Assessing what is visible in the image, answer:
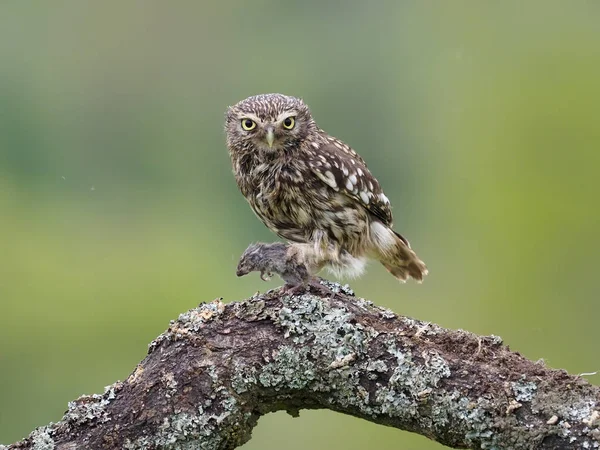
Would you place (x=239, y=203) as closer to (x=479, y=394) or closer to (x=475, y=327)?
(x=475, y=327)

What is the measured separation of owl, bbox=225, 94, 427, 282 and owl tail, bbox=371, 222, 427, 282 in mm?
55

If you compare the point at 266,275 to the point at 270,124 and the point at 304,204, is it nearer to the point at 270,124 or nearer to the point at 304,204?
the point at 304,204

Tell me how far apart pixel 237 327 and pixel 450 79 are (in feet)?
15.7

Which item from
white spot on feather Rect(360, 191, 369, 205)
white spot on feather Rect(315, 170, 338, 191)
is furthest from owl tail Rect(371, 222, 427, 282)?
white spot on feather Rect(315, 170, 338, 191)

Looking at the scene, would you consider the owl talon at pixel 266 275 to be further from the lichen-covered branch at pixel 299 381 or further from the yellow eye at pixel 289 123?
the yellow eye at pixel 289 123

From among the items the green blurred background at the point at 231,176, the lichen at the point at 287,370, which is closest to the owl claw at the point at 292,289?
the lichen at the point at 287,370

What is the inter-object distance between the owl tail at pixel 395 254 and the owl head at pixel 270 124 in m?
0.49

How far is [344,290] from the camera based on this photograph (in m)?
2.32

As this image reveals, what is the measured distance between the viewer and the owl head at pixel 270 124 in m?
2.86

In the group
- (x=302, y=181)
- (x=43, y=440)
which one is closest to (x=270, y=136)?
(x=302, y=181)

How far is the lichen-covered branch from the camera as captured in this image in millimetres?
1976

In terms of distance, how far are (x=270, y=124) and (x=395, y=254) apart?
78 cm

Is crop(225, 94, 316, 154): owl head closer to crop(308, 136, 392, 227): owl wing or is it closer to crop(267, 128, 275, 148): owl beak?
crop(267, 128, 275, 148): owl beak

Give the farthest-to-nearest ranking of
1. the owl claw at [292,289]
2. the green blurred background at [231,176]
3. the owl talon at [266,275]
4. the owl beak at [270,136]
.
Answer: the green blurred background at [231,176] < the owl beak at [270,136] < the owl talon at [266,275] < the owl claw at [292,289]
